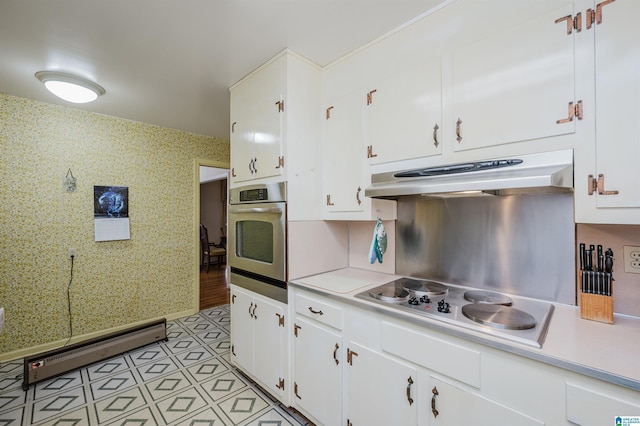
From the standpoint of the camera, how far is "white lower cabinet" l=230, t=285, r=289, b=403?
1859 mm

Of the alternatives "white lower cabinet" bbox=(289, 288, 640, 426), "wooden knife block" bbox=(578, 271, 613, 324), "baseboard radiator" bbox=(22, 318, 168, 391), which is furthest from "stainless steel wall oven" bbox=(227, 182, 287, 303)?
"wooden knife block" bbox=(578, 271, 613, 324)

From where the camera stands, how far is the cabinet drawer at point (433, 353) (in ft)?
3.46

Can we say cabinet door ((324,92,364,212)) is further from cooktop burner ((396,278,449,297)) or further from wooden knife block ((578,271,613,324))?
wooden knife block ((578,271,613,324))

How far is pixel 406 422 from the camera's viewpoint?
125 centimetres

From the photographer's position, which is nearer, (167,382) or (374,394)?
(374,394)

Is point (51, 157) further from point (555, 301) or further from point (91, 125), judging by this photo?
point (555, 301)

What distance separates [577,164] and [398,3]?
A: 3.83 ft

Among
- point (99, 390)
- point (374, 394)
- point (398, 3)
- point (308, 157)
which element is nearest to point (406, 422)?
point (374, 394)

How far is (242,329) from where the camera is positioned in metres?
2.22

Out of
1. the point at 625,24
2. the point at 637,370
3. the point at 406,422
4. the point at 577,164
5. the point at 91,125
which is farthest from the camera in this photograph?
the point at 91,125

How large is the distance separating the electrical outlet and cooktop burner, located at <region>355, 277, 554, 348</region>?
0.35 meters

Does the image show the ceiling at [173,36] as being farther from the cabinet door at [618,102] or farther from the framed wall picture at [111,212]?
the framed wall picture at [111,212]

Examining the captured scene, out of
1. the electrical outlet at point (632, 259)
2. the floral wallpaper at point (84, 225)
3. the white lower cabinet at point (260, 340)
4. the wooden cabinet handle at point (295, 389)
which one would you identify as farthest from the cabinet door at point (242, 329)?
the electrical outlet at point (632, 259)

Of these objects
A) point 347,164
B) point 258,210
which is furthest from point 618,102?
point 258,210
